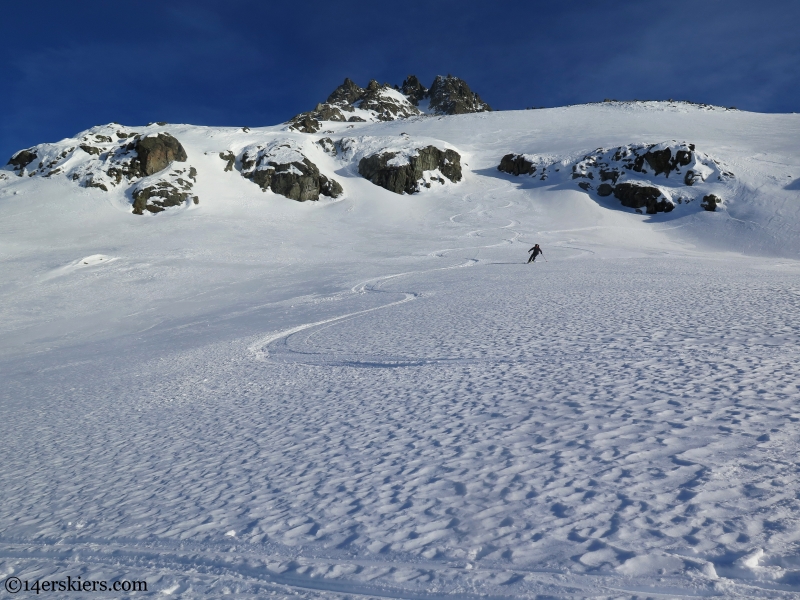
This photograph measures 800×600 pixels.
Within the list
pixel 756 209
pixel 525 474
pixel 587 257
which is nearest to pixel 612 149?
pixel 756 209

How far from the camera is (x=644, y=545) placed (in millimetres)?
3373

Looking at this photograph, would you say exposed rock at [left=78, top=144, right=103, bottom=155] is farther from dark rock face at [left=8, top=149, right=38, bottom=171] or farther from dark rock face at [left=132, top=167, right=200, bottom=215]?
dark rock face at [left=132, top=167, right=200, bottom=215]

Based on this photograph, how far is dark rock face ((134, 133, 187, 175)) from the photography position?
153 ft

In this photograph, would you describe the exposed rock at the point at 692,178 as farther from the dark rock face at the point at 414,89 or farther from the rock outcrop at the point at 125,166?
the dark rock face at the point at 414,89

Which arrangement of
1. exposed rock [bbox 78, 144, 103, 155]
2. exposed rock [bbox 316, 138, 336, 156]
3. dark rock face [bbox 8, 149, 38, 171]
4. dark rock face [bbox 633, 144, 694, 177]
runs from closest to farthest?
dark rock face [bbox 633, 144, 694, 177]
exposed rock [bbox 78, 144, 103, 155]
dark rock face [bbox 8, 149, 38, 171]
exposed rock [bbox 316, 138, 336, 156]

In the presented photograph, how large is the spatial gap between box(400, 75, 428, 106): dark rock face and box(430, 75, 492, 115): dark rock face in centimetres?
389

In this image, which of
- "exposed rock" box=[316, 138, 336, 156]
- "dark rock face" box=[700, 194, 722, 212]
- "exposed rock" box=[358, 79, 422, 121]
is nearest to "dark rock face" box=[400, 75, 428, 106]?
"exposed rock" box=[358, 79, 422, 121]

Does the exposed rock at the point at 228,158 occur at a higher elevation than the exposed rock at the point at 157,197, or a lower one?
higher

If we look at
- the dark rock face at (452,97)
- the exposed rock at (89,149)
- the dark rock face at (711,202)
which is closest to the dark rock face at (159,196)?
the exposed rock at (89,149)

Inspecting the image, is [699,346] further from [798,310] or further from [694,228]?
[694,228]

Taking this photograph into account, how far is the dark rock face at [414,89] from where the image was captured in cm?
15725

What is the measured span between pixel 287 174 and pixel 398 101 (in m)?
100.0

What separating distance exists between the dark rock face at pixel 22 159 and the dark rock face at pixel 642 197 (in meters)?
64.5

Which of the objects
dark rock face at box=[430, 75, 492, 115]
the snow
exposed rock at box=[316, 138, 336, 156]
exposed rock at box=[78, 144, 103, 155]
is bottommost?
the snow
